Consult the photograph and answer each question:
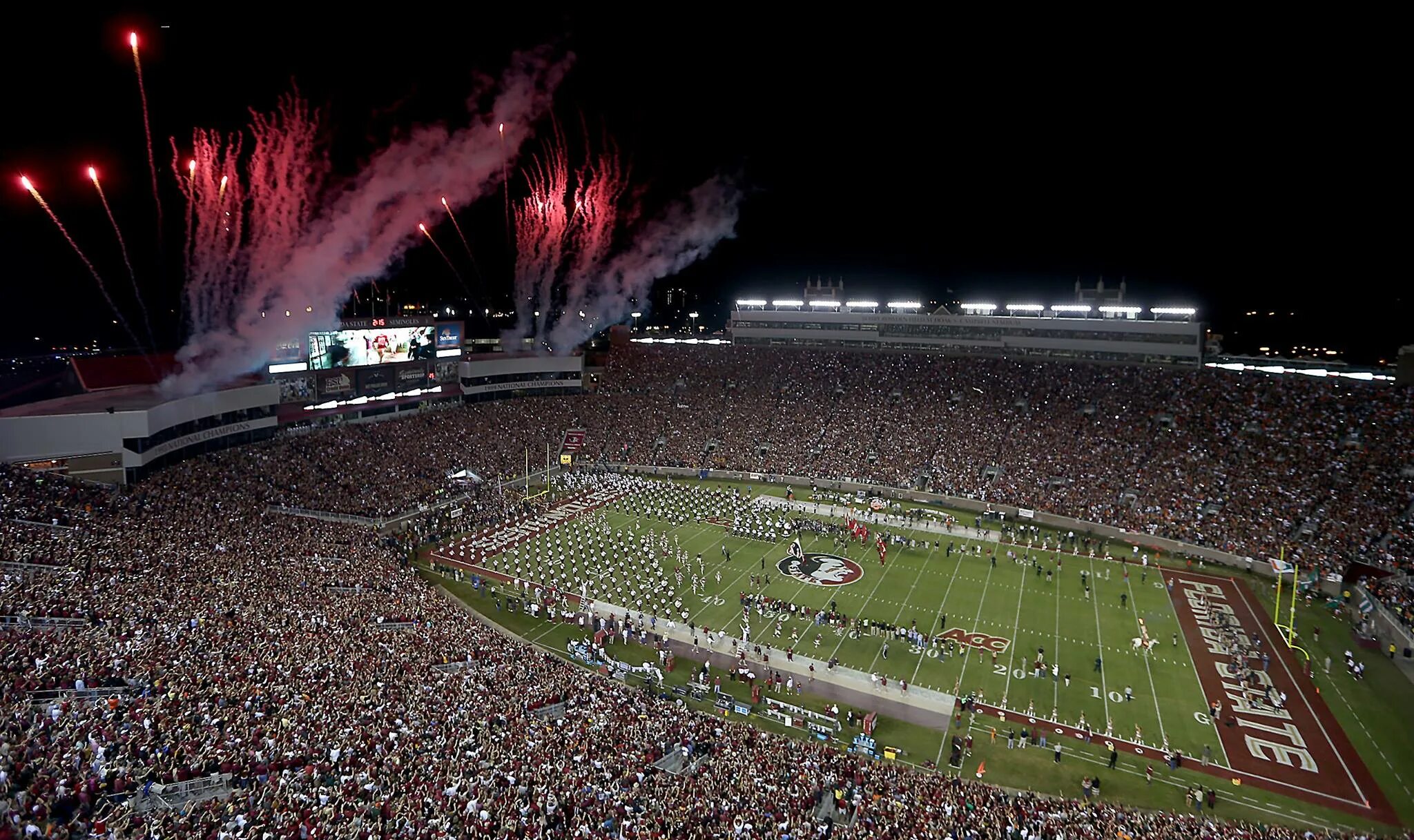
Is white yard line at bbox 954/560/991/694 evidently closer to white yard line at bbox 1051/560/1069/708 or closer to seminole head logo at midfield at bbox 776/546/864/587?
white yard line at bbox 1051/560/1069/708

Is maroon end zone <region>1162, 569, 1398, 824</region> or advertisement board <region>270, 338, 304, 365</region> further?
advertisement board <region>270, 338, 304, 365</region>

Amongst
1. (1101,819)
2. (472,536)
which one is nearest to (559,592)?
(472,536)

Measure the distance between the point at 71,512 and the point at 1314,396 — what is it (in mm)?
57769

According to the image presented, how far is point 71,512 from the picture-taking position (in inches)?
992

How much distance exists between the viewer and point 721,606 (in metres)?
27.9

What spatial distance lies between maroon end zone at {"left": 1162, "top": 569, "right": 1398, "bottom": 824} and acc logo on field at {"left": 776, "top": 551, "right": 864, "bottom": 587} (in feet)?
39.3

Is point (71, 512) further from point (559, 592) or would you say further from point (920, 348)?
point (920, 348)

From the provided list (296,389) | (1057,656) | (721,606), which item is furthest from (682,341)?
(1057,656)

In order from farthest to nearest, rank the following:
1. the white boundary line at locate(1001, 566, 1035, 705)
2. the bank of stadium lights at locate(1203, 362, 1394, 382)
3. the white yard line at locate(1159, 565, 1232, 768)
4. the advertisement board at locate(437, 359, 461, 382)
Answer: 1. the advertisement board at locate(437, 359, 461, 382)
2. the bank of stadium lights at locate(1203, 362, 1394, 382)
3. the white boundary line at locate(1001, 566, 1035, 705)
4. the white yard line at locate(1159, 565, 1232, 768)

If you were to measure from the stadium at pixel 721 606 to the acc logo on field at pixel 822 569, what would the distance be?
0.70ft

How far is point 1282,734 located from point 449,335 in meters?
49.8

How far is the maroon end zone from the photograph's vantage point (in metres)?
17.2

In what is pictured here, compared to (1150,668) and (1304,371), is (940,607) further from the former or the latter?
(1304,371)

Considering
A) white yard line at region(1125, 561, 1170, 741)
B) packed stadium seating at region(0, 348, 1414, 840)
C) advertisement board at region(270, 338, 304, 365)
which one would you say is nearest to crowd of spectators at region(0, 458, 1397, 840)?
packed stadium seating at region(0, 348, 1414, 840)
